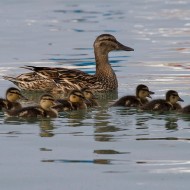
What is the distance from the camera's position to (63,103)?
11383mm

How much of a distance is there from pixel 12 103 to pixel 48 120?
815 millimetres

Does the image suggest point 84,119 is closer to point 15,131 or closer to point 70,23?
point 15,131

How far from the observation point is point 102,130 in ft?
33.2

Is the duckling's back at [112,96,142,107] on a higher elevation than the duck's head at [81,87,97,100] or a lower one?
lower

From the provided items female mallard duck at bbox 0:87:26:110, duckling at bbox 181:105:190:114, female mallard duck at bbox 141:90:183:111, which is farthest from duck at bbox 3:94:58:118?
duckling at bbox 181:105:190:114

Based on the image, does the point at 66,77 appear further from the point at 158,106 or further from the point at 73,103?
the point at 158,106

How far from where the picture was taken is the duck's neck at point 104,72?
13805mm

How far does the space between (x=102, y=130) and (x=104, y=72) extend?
4.05m

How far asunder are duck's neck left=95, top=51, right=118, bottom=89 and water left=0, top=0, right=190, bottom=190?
0.48ft

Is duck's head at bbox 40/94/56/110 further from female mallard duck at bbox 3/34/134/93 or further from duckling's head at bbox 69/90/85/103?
female mallard duck at bbox 3/34/134/93

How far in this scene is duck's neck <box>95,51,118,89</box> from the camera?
543 inches

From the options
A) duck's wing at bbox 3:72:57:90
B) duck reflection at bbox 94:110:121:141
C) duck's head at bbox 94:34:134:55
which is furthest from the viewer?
duck's head at bbox 94:34:134:55

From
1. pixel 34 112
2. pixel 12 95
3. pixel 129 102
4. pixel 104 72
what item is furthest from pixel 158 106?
pixel 104 72

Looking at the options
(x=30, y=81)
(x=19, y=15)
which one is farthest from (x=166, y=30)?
(x=30, y=81)
